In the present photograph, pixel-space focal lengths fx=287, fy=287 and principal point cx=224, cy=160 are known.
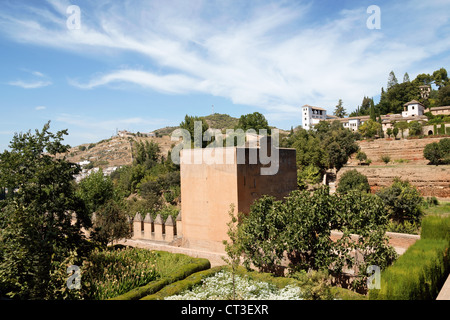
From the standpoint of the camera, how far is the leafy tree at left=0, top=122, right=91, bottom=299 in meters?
7.84

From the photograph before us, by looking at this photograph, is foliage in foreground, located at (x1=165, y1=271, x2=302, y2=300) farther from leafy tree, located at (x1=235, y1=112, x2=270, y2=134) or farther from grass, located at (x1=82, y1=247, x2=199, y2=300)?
leafy tree, located at (x1=235, y1=112, x2=270, y2=134)

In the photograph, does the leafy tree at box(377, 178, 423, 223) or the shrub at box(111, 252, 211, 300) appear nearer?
the shrub at box(111, 252, 211, 300)

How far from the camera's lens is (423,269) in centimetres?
862

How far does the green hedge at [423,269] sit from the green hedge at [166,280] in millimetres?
6304

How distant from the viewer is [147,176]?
42.1m

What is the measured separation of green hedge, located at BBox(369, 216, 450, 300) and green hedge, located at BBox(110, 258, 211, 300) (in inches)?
248

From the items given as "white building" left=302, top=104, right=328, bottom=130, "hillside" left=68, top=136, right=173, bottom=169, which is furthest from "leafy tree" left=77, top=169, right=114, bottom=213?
"white building" left=302, top=104, right=328, bottom=130

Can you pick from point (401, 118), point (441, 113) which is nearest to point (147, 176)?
point (401, 118)

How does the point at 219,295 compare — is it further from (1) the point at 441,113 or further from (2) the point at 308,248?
(1) the point at 441,113

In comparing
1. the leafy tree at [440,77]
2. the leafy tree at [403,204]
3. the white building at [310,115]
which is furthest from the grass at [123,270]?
the leafy tree at [440,77]

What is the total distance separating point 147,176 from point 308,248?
35.0 meters

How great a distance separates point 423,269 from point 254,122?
29199 millimetres

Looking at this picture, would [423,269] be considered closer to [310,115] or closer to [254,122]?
[254,122]
